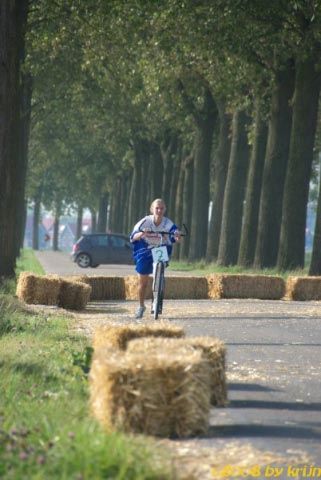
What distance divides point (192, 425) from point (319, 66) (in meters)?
28.8

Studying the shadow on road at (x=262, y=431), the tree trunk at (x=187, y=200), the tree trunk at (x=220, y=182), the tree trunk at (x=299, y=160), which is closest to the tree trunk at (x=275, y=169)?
the tree trunk at (x=299, y=160)

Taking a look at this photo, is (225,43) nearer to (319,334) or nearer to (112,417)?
(319,334)

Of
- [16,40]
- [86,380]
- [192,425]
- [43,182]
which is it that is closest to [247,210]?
[16,40]

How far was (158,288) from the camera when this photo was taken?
22.0m

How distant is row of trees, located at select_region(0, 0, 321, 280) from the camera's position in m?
38.5

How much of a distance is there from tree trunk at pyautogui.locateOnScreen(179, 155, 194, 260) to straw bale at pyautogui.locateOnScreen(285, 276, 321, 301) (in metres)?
29.3

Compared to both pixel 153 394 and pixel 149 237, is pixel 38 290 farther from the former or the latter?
pixel 153 394

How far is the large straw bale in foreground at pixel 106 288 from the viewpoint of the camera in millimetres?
31297

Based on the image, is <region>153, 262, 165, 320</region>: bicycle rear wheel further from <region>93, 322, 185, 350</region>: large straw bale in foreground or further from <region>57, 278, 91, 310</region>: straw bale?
<region>93, 322, 185, 350</region>: large straw bale in foreground

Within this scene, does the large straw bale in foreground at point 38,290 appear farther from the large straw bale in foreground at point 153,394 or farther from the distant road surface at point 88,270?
the large straw bale in foreground at point 153,394

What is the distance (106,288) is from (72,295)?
525cm

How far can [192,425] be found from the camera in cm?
927

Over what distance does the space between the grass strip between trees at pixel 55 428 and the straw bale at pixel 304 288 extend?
15.4m

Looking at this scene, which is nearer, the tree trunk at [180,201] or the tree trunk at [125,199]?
the tree trunk at [180,201]
